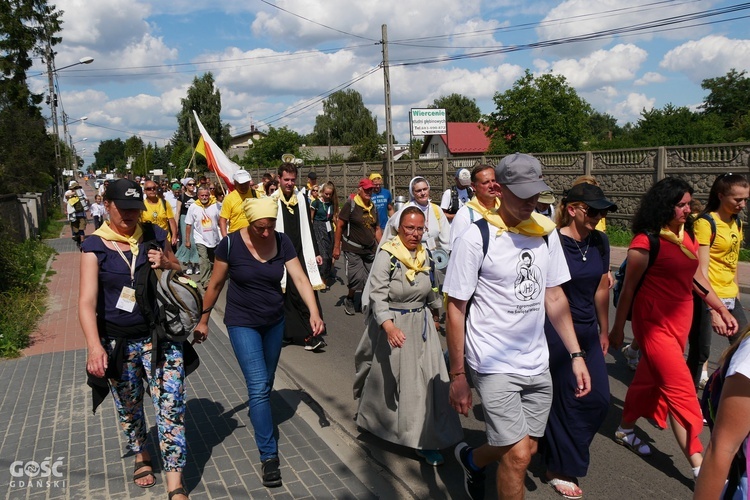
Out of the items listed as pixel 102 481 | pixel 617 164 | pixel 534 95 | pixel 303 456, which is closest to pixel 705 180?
pixel 617 164

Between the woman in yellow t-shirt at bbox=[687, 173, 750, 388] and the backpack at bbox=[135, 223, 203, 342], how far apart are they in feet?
12.3

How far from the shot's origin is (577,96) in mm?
38219

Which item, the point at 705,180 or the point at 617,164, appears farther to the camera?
the point at 617,164

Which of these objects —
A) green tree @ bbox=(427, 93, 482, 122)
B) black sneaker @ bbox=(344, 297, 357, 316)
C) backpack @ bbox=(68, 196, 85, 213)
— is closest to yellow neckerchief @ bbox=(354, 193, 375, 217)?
black sneaker @ bbox=(344, 297, 357, 316)

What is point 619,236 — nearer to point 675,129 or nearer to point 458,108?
point 675,129

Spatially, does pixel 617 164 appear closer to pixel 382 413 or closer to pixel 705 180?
pixel 705 180

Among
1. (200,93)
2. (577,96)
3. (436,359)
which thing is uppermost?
(200,93)

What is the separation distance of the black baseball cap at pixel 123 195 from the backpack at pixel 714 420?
3095 millimetres

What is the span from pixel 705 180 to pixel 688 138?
17157 millimetres

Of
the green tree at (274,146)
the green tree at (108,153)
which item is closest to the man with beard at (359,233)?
the green tree at (274,146)

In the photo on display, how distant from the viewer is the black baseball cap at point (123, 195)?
3.73 meters

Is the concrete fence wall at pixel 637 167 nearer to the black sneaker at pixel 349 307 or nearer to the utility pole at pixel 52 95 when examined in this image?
the black sneaker at pixel 349 307

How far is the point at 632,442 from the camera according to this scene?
4539 mm

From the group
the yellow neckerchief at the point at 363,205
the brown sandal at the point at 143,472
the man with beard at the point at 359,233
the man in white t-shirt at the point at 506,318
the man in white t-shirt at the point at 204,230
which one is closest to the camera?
the man in white t-shirt at the point at 506,318
